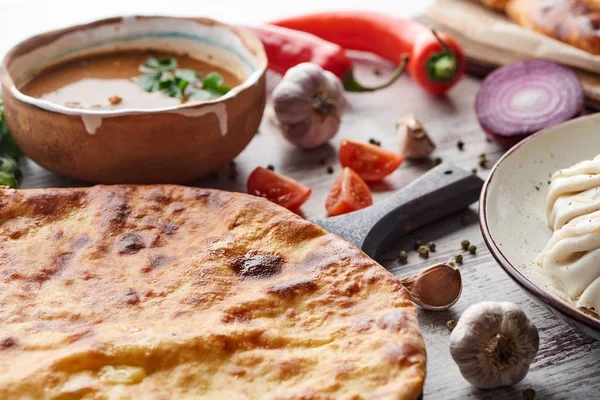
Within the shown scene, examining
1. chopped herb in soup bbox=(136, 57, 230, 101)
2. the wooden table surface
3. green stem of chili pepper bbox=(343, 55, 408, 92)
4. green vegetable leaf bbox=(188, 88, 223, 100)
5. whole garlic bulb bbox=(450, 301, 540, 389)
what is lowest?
the wooden table surface

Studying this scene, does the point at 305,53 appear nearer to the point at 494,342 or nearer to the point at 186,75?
the point at 186,75

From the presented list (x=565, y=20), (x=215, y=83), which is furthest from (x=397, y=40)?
(x=215, y=83)

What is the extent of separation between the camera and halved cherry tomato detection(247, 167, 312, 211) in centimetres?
390

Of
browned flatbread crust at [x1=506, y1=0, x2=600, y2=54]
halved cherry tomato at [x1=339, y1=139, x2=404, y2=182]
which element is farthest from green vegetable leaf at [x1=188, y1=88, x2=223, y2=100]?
browned flatbread crust at [x1=506, y1=0, x2=600, y2=54]

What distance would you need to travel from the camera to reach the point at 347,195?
3824mm

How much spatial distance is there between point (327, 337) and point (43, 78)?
95.7 inches

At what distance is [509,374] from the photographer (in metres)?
2.62

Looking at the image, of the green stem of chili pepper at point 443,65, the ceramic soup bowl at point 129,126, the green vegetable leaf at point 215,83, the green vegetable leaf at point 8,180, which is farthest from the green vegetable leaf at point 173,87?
the green stem of chili pepper at point 443,65

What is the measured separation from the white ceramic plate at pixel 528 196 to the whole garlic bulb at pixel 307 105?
46.1 inches

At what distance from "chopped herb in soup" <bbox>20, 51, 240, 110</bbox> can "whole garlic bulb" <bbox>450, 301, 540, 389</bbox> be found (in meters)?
2.00

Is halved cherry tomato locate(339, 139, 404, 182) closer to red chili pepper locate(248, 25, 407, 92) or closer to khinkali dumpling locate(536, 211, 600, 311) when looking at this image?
red chili pepper locate(248, 25, 407, 92)

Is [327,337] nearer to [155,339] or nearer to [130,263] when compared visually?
[155,339]

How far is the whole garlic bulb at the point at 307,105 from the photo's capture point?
428 cm

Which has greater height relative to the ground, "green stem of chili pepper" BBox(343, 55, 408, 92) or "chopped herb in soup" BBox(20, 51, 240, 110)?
"chopped herb in soup" BBox(20, 51, 240, 110)
